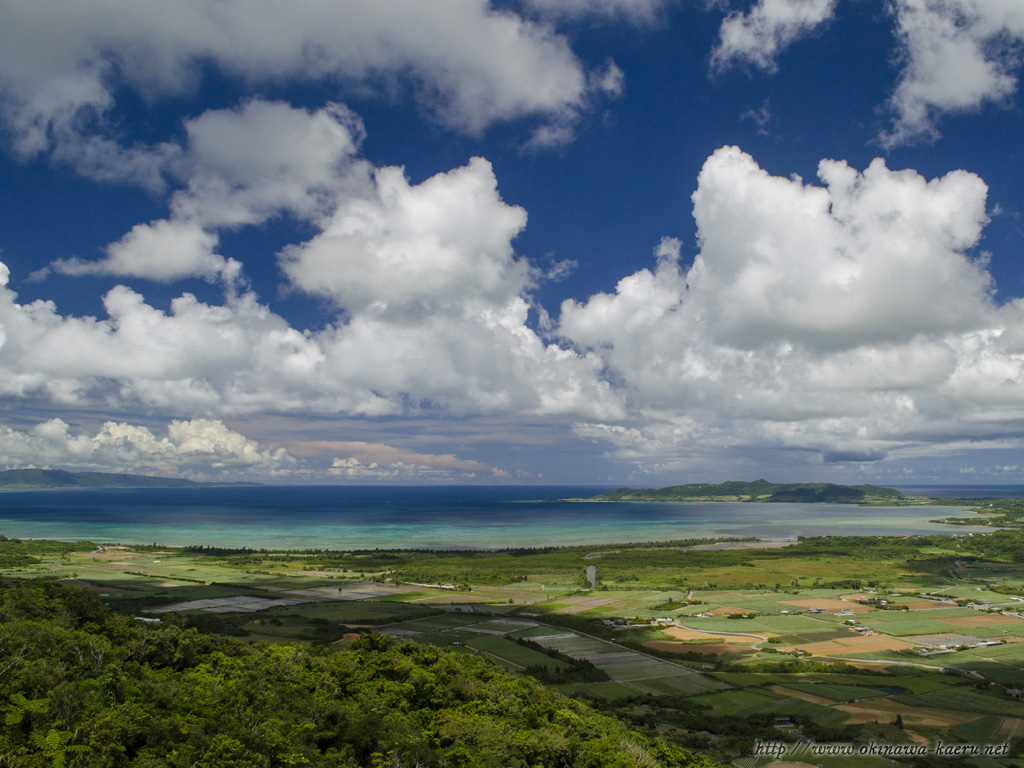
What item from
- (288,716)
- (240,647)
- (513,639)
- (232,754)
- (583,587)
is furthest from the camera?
(583,587)

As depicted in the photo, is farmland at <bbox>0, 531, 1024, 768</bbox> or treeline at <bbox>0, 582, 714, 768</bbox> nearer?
treeline at <bbox>0, 582, 714, 768</bbox>

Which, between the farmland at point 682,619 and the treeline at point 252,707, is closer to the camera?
the treeline at point 252,707

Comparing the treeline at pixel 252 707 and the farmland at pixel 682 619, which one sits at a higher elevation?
the treeline at pixel 252 707

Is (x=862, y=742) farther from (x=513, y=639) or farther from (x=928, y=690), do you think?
(x=513, y=639)

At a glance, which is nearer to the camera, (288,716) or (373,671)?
(288,716)

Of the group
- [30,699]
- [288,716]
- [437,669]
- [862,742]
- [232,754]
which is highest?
[30,699]

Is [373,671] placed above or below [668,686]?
above

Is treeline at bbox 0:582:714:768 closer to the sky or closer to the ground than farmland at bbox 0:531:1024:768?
closer to the sky

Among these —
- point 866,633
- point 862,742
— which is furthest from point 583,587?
point 862,742
